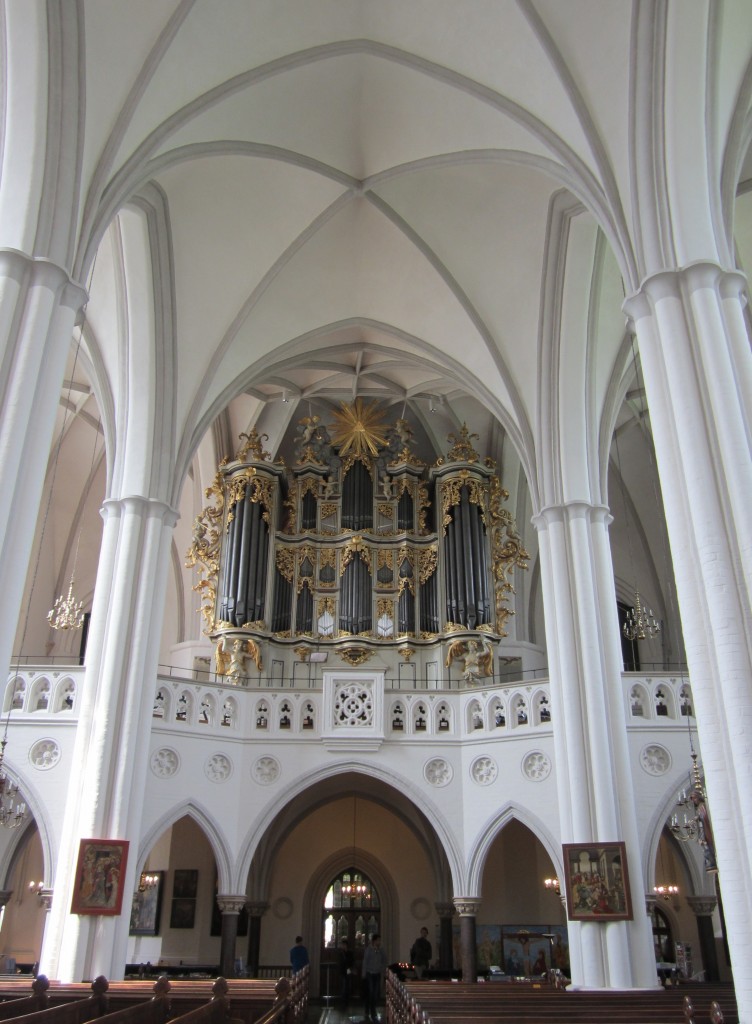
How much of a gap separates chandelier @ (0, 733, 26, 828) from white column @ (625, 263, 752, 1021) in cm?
869

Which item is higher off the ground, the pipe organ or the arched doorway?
the pipe organ

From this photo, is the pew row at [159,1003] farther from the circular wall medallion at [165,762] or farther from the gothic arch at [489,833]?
the gothic arch at [489,833]

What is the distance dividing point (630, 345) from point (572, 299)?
149 centimetres

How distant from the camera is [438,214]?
15578 millimetres

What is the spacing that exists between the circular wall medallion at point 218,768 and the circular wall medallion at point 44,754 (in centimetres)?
268

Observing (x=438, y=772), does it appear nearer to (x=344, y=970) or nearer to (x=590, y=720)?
(x=590, y=720)

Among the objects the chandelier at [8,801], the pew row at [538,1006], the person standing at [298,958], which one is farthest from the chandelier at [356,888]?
the pew row at [538,1006]

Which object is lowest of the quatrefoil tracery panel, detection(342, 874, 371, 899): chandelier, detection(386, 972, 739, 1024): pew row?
detection(386, 972, 739, 1024): pew row

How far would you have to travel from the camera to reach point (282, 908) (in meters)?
20.8

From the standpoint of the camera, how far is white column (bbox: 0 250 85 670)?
8.77 metres

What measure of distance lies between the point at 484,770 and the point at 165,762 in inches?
227

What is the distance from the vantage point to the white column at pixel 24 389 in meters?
8.77

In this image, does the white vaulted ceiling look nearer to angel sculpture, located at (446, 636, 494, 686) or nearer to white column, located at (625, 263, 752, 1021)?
white column, located at (625, 263, 752, 1021)

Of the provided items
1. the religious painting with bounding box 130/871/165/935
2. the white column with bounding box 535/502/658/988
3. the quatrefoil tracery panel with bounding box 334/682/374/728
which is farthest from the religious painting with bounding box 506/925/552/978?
the religious painting with bounding box 130/871/165/935
